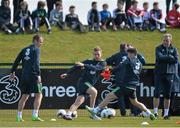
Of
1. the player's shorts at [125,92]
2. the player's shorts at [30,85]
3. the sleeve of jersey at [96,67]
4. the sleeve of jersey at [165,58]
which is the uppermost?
the sleeve of jersey at [165,58]

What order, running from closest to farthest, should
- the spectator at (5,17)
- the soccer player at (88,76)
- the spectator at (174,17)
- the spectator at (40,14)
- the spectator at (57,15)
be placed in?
the soccer player at (88,76) < the spectator at (5,17) < the spectator at (40,14) < the spectator at (57,15) < the spectator at (174,17)

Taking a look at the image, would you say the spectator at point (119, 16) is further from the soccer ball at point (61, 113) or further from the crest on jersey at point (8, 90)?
the soccer ball at point (61, 113)

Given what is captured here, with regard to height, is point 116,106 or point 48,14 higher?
point 48,14

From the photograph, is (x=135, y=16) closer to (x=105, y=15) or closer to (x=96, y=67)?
(x=105, y=15)

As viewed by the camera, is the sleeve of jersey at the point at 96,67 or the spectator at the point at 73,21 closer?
the sleeve of jersey at the point at 96,67

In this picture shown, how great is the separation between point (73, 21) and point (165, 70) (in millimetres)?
10847

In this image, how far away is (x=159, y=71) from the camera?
23.9 meters

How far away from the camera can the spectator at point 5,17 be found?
3241 centimetres

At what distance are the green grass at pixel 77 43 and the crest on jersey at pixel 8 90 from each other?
6820 mm

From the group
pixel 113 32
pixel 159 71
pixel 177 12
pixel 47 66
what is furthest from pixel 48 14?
pixel 159 71

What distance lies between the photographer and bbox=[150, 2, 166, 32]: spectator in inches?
1373

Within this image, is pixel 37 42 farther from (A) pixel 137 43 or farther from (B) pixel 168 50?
(A) pixel 137 43

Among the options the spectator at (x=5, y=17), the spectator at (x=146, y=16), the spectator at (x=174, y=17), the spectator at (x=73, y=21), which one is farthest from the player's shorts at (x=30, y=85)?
the spectator at (x=174, y=17)

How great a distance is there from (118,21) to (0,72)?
1034cm
